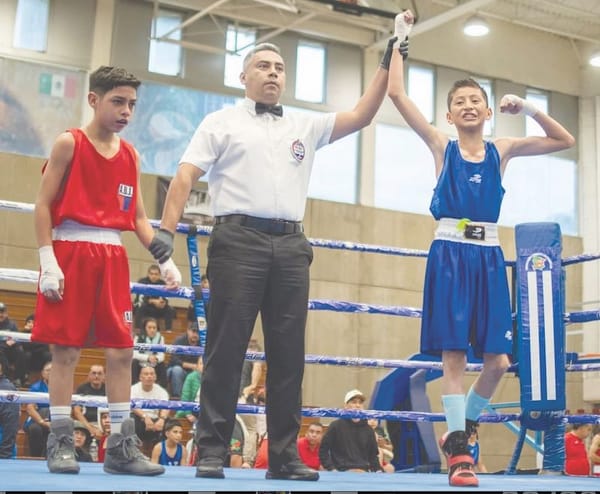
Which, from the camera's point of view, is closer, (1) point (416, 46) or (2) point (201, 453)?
(2) point (201, 453)

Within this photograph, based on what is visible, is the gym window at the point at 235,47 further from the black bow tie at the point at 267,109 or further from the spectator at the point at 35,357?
the black bow tie at the point at 267,109

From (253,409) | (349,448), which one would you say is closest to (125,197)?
(253,409)

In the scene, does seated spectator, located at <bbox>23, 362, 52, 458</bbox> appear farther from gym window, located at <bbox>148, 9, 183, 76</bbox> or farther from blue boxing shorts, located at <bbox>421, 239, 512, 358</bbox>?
gym window, located at <bbox>148, 9, 183, 76</bbox>

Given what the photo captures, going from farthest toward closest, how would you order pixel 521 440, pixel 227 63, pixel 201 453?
pixel 227 63, pixel 521 440, pixel 201 453

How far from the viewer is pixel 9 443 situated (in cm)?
491

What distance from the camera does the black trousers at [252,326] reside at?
3.33m

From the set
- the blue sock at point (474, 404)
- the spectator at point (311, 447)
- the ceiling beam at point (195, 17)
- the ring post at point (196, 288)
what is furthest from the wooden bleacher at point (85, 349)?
the blue sock at point (474, 404)

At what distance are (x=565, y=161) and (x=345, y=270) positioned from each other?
5405 millimetres

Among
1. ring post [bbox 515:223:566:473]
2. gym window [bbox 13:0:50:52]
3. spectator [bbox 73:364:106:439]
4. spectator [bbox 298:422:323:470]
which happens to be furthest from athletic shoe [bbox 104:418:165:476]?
gym window [bbox 13:0:50:52]

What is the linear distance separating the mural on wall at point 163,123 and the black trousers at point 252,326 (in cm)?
1067

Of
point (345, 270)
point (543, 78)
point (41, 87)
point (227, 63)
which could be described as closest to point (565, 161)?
point (543, 78)

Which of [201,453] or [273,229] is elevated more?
[273,229]

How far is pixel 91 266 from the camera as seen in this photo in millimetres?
3344

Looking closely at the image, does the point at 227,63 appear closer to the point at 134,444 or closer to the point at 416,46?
the point at 416,46
